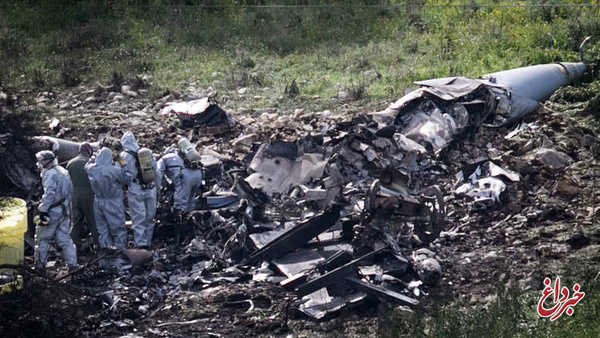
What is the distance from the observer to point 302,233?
1009 centimetres

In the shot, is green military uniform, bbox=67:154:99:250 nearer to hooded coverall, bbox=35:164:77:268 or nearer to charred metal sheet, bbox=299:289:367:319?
hooded coverall, bbox=35:164:77:268

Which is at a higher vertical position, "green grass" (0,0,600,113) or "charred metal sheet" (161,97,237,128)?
"charred metal sheet" (161,97,237,128)

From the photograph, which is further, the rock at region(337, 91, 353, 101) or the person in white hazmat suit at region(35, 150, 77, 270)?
the rock at region(337, 91, 353, 101)

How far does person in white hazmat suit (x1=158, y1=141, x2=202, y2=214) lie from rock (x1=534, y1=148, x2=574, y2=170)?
494 cm

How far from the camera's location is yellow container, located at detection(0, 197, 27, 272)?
9.25m

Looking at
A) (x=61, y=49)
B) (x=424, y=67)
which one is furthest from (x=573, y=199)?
(x=61, y=49)

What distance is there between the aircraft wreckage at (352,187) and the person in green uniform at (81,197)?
0.59 m

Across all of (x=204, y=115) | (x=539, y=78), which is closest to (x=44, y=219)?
(x=204, y=115)

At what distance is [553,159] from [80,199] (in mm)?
6712

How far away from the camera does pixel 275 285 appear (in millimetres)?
9742

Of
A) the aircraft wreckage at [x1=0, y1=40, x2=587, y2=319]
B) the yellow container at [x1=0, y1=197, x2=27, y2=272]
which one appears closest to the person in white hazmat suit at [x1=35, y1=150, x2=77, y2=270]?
the yellow container at [x1=0, y1=197, x2=27, y2=272]

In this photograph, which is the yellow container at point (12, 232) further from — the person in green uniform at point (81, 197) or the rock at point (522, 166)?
the rock at point (522, 166)

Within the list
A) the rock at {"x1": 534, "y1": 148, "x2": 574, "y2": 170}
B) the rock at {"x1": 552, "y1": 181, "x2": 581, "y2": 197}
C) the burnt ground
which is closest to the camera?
the burnt ground

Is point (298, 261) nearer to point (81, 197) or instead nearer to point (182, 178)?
point (182, 178)
